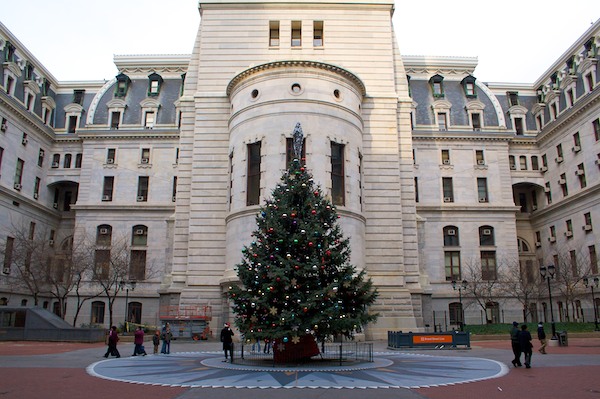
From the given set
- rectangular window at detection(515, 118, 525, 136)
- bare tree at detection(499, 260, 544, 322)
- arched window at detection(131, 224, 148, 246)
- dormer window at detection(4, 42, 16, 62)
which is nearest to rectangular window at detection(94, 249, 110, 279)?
arched window at detection(131, 224, 148, 246)

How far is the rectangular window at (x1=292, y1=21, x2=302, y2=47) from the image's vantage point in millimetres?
40688

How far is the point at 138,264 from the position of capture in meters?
55.1

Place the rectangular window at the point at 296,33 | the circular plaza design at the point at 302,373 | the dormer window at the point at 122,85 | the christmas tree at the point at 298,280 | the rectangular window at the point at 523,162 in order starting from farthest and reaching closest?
1. the dormer window at the point at 122,85
2. the rectangular window at the point at 523,162
3. the rectangular window at the point at 296,33
4. the christmas tree at the point at 298,280
5. the circular plaza design at the point at 302,373

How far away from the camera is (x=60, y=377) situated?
50.2 ft

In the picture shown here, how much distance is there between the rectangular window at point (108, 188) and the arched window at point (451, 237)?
37.4 m

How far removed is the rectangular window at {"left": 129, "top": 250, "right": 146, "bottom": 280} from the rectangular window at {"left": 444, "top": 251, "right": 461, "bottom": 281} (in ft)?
107

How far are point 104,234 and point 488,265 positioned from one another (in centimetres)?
4179

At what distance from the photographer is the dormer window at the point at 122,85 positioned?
6044 cm

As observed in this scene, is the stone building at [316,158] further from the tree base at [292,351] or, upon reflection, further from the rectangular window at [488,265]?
the tree base at [292,351]

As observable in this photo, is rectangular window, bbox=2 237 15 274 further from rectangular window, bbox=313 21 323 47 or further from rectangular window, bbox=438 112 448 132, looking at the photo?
rectangular window, bbox=438 112 448 132

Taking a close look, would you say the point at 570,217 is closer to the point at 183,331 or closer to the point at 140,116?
the point at 183,331

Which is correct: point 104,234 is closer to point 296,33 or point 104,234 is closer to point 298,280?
point 296,33

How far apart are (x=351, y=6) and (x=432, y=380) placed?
33584mm

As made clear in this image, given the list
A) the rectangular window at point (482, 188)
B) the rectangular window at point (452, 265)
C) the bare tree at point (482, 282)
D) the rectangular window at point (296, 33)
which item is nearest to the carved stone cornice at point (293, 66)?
the rectangular window at point (296, 33)
